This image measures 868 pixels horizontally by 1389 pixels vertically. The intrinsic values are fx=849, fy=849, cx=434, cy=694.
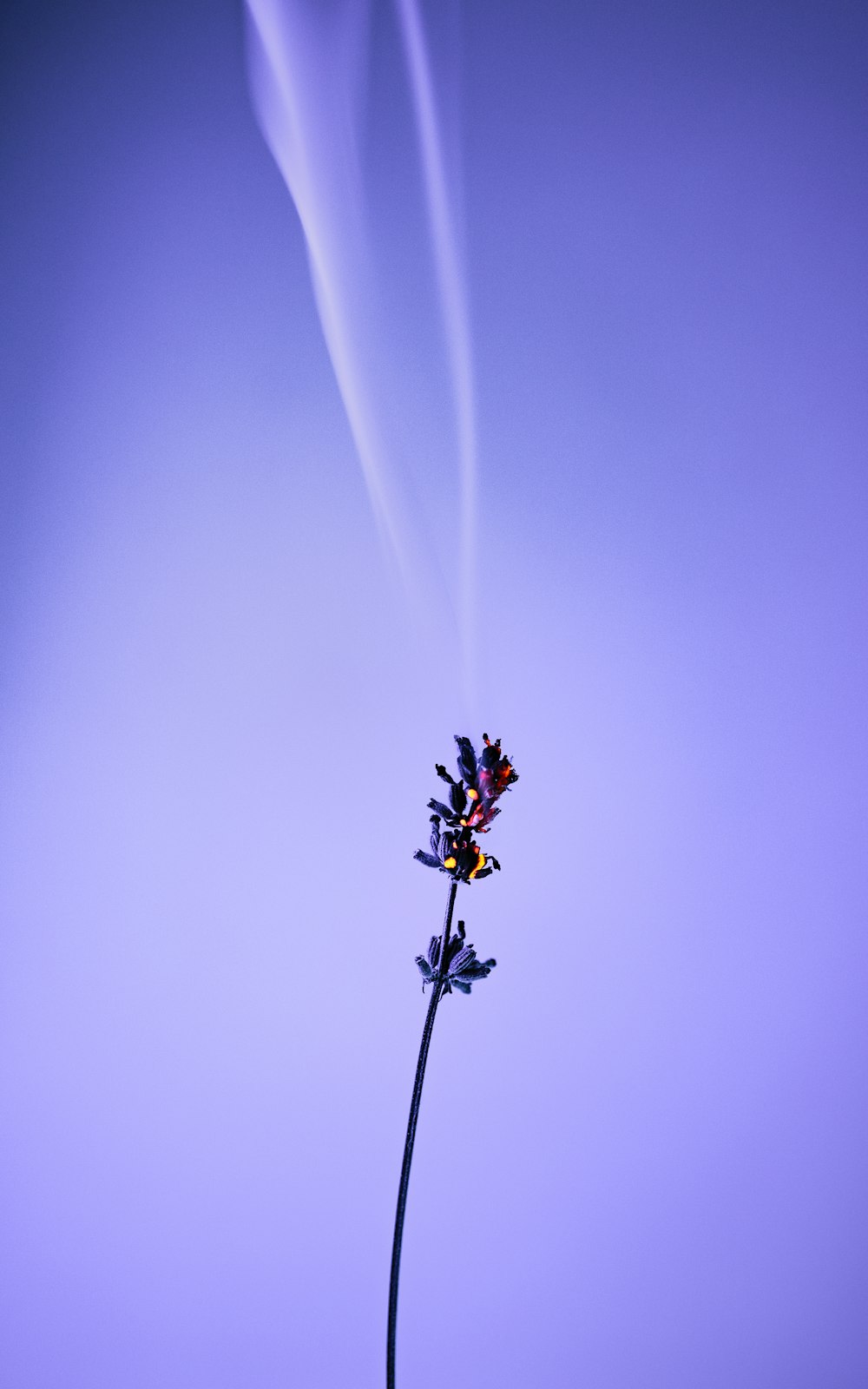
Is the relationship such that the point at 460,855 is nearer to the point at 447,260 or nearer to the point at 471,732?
the point at 471,732

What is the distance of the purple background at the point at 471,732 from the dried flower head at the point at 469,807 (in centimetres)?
29

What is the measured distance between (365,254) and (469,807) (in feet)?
2.71

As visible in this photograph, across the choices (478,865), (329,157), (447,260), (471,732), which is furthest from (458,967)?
(329,157)

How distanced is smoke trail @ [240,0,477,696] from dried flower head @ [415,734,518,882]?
329mm

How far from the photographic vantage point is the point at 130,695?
1.11 metres

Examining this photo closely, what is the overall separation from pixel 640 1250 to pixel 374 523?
101cm

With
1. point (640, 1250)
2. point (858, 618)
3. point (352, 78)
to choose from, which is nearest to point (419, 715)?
Result: point (858, 618)

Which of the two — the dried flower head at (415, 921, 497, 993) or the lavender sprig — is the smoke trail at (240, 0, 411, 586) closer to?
the lavender sprig

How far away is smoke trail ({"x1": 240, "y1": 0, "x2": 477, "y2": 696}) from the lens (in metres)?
1.17

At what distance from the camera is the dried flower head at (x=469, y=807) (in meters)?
0.82

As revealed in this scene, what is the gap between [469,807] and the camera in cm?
84

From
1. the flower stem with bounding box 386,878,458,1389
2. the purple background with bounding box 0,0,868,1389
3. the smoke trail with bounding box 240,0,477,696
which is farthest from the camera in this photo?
the smoke trail with bounding box 240,0,477,696

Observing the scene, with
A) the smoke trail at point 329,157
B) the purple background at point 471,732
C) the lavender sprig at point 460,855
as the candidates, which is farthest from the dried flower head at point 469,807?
the smoke trail at point 329,157

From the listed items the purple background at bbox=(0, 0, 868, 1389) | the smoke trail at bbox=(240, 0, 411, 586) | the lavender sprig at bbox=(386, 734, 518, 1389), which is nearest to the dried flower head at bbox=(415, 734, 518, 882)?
the lavender sprig at bbox=(386, 734, 518, 1389)
